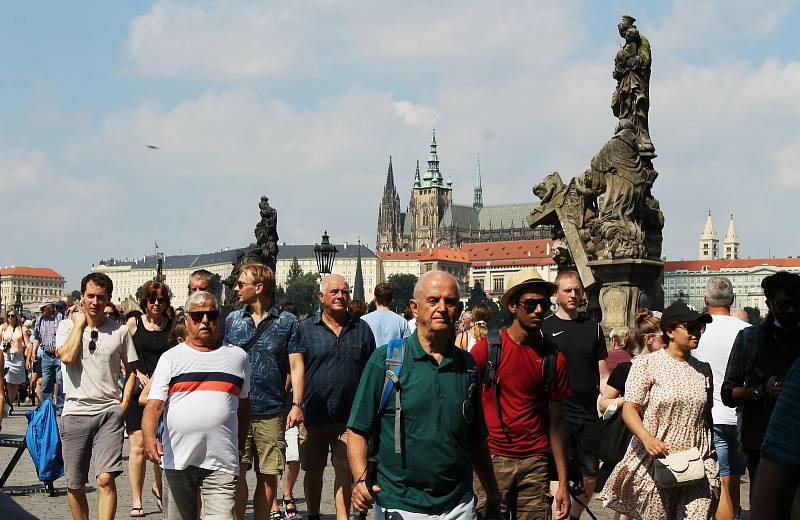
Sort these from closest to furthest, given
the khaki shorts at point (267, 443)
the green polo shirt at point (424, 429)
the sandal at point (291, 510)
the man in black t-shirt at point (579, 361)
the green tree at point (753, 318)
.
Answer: the green polo shirt at point (424, 429) < the man in black t-shirt at point (579, 361) < the khaki shorts at point (267, 443) < the sandal at point (291, 510) < the green tree at point (753, 318)

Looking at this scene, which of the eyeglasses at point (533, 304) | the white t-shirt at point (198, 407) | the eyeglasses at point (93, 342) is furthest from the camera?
the eyeglasses at point (93, 342)

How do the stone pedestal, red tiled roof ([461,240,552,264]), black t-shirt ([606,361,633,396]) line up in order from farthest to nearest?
red tiled roof ([461,240,552,264]), the stone pedestal, black t-shirt ([606,361,633,396])

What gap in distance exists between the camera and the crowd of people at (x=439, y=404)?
445cm

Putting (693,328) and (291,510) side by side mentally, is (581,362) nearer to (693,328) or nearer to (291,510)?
A: (693,328)

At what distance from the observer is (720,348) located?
749 centimetres

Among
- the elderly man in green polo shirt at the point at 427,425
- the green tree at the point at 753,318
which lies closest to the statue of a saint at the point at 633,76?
the green tree at the point at 753,318

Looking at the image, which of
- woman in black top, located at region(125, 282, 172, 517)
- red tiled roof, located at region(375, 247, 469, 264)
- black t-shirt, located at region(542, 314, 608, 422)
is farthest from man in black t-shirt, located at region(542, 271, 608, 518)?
red tiled roof, located at region(375, 247, 469, 264)

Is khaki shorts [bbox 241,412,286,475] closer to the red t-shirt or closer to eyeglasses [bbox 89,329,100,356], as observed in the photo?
eyeglasses [bbox 89,329,100,356]

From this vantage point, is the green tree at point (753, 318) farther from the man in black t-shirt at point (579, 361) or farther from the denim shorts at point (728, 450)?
the man in black t-shirt at point (579, 361)

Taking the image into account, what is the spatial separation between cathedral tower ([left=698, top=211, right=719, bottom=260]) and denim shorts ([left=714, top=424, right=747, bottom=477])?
191 meters

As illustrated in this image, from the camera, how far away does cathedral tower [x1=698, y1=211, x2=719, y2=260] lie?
7633 inches

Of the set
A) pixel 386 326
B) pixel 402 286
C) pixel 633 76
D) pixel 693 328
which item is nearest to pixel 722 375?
pixel 693 328

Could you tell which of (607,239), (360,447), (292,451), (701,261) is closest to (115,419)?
(292,451)

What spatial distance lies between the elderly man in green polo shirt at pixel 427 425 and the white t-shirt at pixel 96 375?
316 cm
